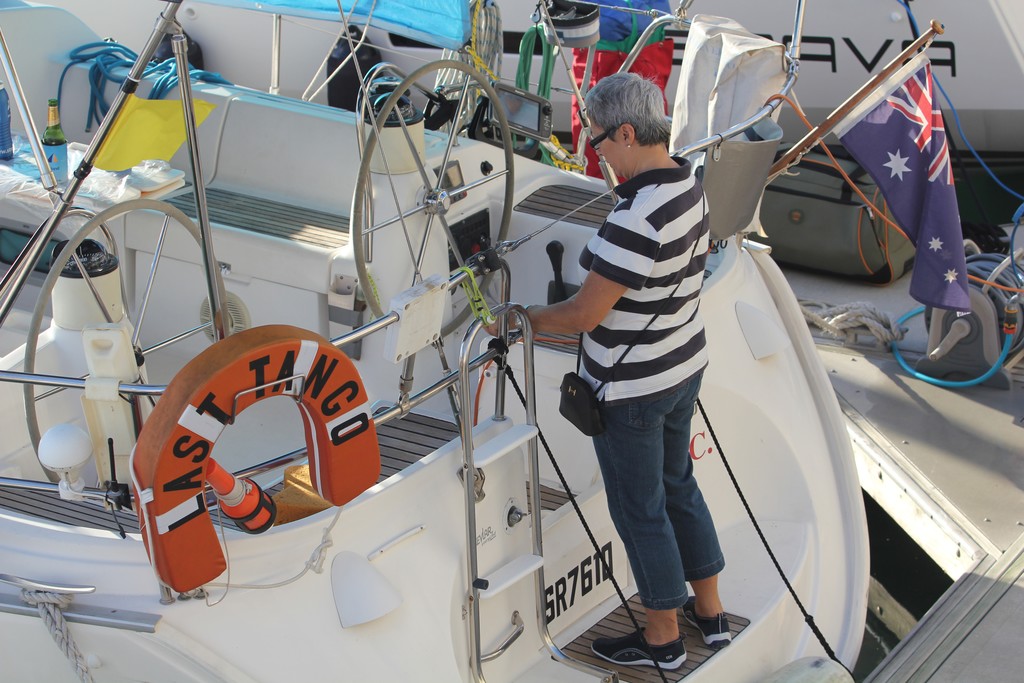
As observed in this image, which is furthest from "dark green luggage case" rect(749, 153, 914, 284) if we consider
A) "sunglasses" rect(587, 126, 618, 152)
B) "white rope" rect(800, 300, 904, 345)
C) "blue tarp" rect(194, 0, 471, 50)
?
"sunglasses" rect(587, 126, 618, 152)

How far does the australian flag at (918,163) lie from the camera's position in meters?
3.25

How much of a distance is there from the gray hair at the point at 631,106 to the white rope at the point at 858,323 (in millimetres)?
3099

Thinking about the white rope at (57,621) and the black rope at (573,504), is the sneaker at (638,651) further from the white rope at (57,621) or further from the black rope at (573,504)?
the white rope at (57,621)

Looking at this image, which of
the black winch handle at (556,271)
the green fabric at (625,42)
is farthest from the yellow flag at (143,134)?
the green fabric at (625,42)

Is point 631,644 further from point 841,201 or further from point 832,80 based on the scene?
point 832,80

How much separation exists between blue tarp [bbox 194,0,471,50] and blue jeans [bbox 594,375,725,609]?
126cm

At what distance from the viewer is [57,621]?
80.6 inches

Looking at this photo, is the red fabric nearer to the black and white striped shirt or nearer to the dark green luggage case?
the dark green luggage case

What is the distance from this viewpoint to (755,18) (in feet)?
23.9

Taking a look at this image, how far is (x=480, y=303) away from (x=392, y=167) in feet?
3.10

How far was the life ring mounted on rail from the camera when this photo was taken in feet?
5.93

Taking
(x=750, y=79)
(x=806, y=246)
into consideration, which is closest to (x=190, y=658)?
(x=750, y=79)

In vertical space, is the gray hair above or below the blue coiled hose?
above

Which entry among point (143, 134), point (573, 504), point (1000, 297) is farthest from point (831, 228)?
point (143, 134)
